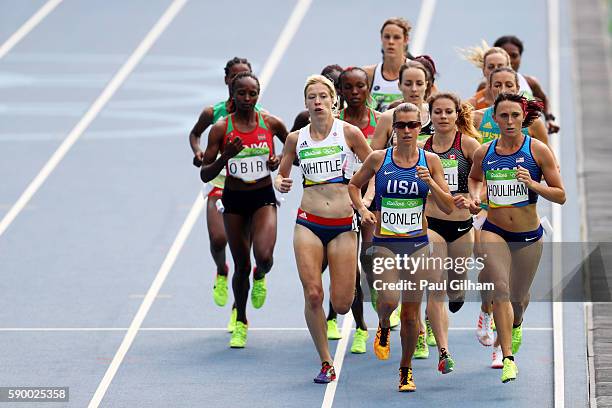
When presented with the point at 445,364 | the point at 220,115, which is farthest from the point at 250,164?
the point at 445,364

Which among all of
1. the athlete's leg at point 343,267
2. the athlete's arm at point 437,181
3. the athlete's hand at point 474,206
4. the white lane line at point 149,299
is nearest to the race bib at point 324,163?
the athlete's leg at point 343,267

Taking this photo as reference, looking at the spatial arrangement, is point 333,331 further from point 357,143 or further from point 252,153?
point 357,143

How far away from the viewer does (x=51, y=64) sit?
837 inches

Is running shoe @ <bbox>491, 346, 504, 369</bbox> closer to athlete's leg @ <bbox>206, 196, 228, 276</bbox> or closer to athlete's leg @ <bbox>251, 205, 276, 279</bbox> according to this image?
athlete's leg @ <bbox>251, 205, 276, 279</bbox>

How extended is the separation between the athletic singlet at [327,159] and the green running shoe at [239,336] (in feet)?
5.17

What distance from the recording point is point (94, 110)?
1917cm

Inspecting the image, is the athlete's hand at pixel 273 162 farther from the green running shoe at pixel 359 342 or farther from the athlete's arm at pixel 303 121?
the green running shoe at pixel 359 342

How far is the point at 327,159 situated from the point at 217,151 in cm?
114

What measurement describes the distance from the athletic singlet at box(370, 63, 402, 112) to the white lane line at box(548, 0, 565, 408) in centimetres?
226

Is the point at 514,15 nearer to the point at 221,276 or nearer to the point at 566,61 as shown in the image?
the point at 566,61

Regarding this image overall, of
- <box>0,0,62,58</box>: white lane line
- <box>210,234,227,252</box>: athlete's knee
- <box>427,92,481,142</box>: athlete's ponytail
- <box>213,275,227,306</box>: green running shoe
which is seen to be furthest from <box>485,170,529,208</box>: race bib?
<box>0,0,62,58</box>: white lane line

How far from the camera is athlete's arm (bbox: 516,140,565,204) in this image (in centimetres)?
991

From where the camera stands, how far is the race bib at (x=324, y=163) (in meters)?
10.6

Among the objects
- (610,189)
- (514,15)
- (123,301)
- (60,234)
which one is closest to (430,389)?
(123,301)
